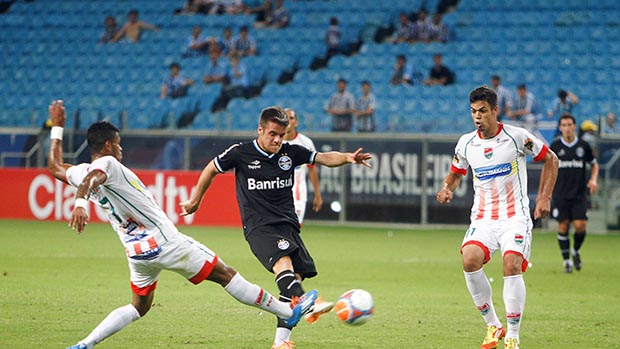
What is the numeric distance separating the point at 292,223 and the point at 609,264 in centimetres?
880

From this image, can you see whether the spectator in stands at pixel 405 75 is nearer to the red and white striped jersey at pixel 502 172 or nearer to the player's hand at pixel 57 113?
the red and white striped jersey at pixel 502 172

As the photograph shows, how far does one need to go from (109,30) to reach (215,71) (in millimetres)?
4109

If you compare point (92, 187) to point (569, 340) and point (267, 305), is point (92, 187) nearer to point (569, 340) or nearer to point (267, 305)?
point (267, 305)

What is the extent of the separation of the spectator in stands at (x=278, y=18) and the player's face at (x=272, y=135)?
781 inches

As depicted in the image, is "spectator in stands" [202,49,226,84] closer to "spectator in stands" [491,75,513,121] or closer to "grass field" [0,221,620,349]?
"spectator in stands" [491,75,513,121]

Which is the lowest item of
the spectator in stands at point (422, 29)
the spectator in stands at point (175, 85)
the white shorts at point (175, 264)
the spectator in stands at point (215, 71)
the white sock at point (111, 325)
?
the white sock at point (111, 325)

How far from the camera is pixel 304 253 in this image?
825cm

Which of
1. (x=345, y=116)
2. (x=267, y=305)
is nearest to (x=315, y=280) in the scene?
(x=267, y=305)

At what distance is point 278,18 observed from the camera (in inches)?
1094

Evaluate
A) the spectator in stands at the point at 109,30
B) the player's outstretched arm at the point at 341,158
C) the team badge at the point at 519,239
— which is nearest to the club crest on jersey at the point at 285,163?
the player's outstretched arm at the point at 341,158

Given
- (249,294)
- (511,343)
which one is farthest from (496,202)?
(249,294)

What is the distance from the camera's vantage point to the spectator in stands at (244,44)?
27.0 m

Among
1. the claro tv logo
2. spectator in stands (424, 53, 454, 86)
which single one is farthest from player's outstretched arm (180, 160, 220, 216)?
spectator in stands (424, 53, 454, 86)

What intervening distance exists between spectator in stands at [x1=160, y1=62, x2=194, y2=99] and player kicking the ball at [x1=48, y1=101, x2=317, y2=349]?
19566mm
